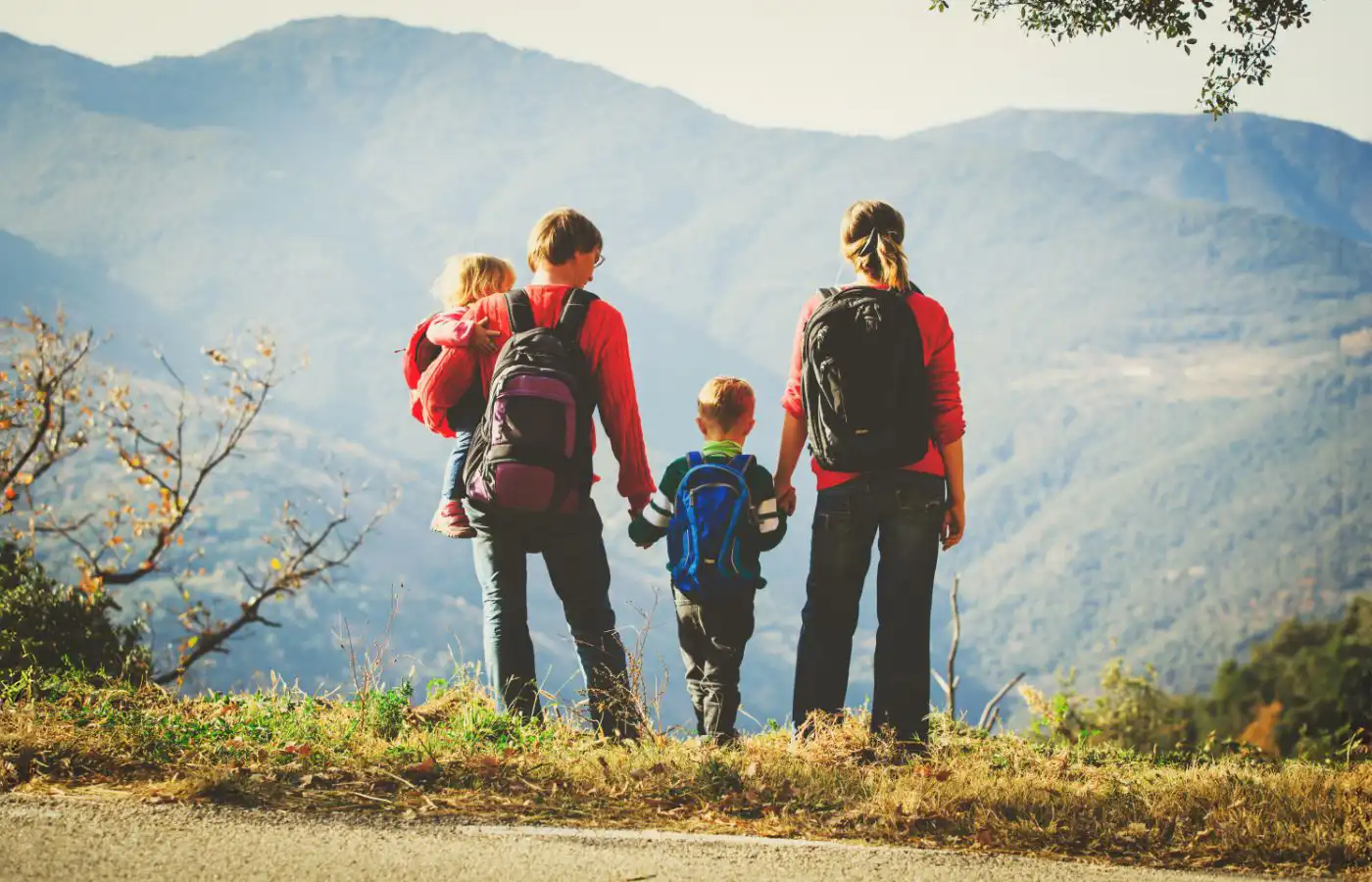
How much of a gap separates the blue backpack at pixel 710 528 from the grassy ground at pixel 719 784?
0.61m

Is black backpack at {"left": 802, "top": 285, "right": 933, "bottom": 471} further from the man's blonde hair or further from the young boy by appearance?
the man's blonde hair

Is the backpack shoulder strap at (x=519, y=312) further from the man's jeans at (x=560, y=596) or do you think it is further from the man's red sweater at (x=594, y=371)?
the man's jeans at (x=560, y=596)

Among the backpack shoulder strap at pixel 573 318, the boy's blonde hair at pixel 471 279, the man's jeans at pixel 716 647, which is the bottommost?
the man's jeans at pixel 716 647

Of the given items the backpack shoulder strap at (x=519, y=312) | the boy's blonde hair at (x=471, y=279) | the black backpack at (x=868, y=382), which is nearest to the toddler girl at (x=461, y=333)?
the boy's blonde hair at (x=471, y=279)

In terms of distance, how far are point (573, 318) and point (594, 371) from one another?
0.22 m

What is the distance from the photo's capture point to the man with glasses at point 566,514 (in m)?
4.71

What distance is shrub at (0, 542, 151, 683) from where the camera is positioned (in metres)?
7.42

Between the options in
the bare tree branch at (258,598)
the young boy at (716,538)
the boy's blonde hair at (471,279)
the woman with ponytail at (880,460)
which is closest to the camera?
the woman with ponytail at (880,460)

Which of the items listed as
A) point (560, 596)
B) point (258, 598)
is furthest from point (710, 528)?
point (258, 598)

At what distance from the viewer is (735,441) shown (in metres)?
4.93

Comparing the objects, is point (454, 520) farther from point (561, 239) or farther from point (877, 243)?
point (877, 243)

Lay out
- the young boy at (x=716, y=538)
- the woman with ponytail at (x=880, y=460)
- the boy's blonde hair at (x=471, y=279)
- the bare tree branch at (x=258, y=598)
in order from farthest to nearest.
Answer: the bare tree branch at (x=258, y=598) < the boy's blonde hair at (x=471, y=279) < the young boy at (x=716, y=538) < the woman with ponytail at (x=880, y=460)

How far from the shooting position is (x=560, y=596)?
4742 millimetres

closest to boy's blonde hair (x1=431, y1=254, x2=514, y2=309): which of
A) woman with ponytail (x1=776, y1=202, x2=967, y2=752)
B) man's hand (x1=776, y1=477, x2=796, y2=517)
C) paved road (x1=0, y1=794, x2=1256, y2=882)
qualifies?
woman with ponytail (x1=776, y1=202, x2=967, y2=752)
